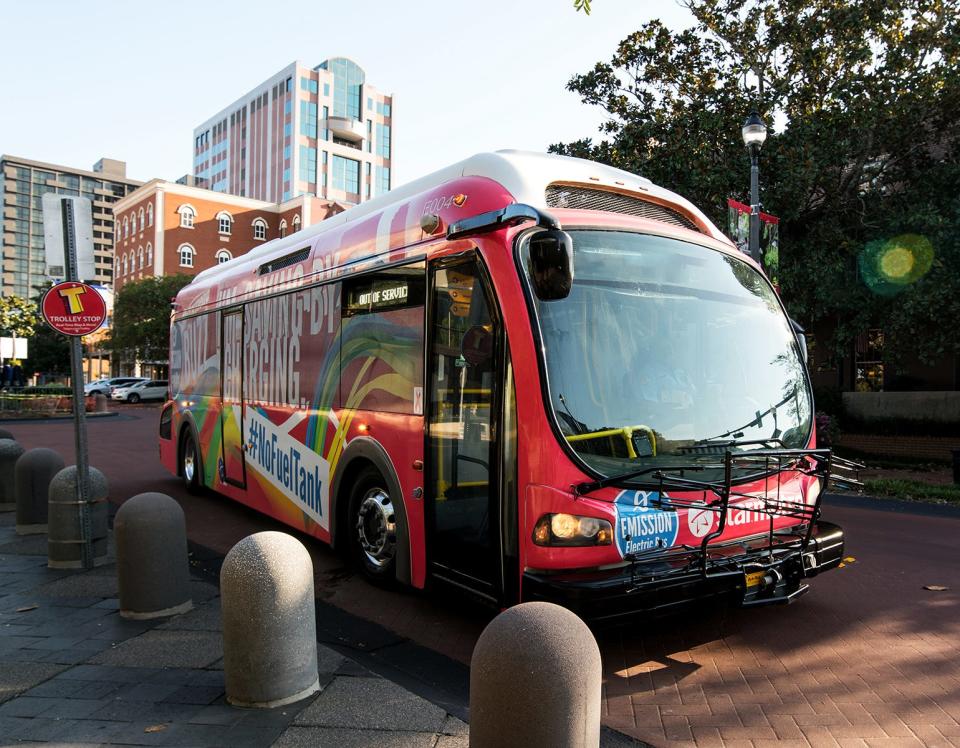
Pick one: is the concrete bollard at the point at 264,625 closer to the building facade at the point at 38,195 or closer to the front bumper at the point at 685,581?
the front bumper at the point at 685,581

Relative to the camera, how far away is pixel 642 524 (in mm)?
4223

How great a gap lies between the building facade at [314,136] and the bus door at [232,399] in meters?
75.1

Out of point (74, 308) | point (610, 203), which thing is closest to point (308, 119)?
point (74, 308)

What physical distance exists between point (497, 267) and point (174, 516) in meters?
2.86

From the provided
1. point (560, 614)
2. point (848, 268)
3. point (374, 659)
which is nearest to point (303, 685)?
point (374, 659)

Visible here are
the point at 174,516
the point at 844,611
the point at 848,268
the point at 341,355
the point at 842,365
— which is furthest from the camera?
the point at 842,365

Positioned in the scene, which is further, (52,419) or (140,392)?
(140,392)

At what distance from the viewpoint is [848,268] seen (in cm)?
1761

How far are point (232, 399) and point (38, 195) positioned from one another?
554 feet

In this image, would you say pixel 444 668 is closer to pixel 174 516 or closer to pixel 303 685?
pixel 303 685

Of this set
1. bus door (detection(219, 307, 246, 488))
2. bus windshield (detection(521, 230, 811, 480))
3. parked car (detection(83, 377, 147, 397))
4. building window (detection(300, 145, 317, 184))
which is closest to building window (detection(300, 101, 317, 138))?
building window (detection(300, 145, 317, 184))

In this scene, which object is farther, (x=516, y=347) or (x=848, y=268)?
(x=848, y=268)

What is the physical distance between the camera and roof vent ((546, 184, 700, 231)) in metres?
5.02

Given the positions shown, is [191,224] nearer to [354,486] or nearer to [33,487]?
[33,487]
